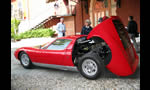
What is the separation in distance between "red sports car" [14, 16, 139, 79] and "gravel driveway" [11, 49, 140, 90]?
0.25m

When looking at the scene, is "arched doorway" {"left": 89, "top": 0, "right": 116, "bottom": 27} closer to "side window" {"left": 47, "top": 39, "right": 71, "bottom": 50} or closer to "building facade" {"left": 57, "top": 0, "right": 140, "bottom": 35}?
"building facade" {"left": 57, "top": 0, "right": 140, "bottom": 35}

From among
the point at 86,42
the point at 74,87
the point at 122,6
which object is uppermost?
the point at 122,6

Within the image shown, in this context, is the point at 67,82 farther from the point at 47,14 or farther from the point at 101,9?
the point at 47,14

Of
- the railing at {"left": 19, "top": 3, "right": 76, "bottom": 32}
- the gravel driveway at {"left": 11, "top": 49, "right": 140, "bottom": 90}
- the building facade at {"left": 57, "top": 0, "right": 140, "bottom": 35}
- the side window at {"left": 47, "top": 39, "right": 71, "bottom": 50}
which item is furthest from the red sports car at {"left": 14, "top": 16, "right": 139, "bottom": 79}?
the railing at {"left": 19, "top": 3, "right": 76, "bottom": 32}

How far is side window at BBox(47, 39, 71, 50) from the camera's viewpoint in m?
4.83

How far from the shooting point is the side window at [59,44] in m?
4.83

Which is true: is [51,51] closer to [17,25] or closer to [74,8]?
[74,8]

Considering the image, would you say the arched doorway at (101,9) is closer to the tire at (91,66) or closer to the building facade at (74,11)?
the building facade at (74,11)

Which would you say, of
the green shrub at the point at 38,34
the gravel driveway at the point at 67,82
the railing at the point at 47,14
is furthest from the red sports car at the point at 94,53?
the railing at the point at 47,14

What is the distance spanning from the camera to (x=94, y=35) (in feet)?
13.7

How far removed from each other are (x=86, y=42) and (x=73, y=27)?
44.5 feet

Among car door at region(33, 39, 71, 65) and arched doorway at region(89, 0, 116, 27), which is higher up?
arched doorway at region(89, 0, 116, 27)
